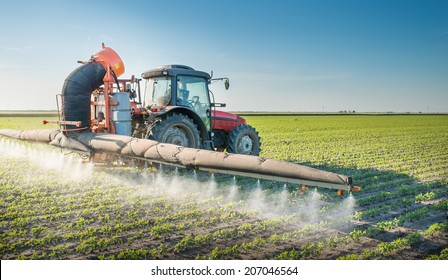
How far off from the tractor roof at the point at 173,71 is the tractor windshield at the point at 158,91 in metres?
0.18

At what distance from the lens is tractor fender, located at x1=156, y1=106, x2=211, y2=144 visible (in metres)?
9.39

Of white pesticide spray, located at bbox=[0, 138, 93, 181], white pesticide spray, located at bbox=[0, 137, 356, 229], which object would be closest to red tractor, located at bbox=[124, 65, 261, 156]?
white pesticide spray, located at bbox=[0, 137, 356, 229]

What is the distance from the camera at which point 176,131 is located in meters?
9.52

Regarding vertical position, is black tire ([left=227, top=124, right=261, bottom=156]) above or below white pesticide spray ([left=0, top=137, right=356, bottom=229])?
above

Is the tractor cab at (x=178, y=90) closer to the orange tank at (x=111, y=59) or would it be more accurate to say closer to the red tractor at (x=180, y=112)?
the red tractor at (x=180, y=112)

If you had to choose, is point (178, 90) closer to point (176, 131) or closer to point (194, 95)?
point (194, 95)

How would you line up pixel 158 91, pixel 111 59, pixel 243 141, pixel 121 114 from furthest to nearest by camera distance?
pixel 243 141, pixel 158 91, pixel 111 59, pixel 121 114

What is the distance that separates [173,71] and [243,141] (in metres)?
3.20

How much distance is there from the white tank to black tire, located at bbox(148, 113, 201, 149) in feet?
2.49

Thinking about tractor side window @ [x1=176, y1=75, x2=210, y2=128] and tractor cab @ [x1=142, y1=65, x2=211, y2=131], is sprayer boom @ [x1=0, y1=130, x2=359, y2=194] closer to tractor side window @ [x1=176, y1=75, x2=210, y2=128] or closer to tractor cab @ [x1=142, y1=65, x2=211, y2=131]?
tractor cab @ [x1=142, y1=65, x2=211, y2=131]

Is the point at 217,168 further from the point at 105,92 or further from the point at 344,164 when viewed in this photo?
the point at 344,164

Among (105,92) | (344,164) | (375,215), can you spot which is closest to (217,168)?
(375,215)

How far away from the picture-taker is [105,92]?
9242 mm

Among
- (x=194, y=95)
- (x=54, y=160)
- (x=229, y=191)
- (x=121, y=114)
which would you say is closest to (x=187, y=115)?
(x=194, y=95)
